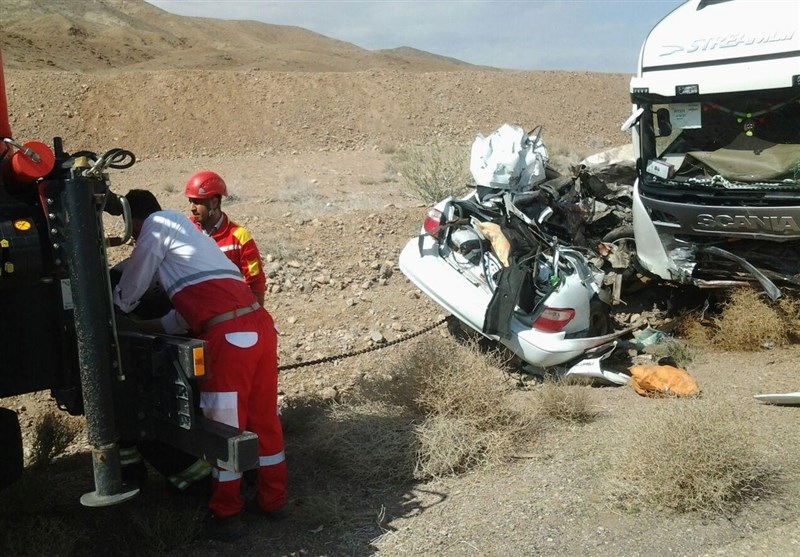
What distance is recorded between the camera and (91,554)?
4285 mm

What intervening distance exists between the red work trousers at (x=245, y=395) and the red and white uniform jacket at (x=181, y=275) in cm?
12

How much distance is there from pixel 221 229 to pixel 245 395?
5.49 feet

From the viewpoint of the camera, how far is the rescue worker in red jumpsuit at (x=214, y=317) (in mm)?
4246

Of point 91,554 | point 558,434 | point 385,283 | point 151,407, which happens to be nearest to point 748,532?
point 558,434

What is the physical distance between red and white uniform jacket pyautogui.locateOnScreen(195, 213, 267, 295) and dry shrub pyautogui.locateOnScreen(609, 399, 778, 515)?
2.56 meters

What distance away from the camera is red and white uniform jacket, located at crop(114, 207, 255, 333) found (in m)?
4.21

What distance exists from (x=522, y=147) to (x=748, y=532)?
4.47 metres

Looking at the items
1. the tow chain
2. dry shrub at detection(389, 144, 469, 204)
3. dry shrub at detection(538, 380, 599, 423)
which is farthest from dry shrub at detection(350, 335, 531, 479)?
dry shrub at detection(389, 144, 469, 204)

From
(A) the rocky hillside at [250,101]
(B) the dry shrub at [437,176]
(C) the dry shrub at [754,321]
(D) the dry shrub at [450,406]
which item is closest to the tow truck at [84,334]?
(D) the dry shrub at [450,406]

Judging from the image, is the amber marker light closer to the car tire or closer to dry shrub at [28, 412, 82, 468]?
dry shrub at [28, 412, 82, 468]

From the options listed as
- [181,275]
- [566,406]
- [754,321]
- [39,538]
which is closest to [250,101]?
[754,321]

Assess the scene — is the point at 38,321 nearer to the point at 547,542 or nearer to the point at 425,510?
the point at 425,510

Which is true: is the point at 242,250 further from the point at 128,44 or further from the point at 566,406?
the point at 128,44

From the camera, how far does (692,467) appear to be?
4508 millimetres
